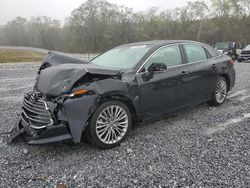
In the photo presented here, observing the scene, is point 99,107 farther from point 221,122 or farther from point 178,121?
point 221,122

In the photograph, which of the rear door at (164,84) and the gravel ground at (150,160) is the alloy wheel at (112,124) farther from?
the rear door at (164,84)

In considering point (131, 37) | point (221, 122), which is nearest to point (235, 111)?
point (221, 122)

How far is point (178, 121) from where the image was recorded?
13.6ft

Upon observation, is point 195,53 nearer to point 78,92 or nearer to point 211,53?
point 211,53

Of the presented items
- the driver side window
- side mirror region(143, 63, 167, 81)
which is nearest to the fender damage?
side mirror region(143, 63, 167, 81)

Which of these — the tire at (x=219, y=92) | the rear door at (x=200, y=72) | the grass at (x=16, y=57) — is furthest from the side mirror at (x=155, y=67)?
the grass at (x=16, y=57)

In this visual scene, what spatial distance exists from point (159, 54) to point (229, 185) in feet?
7.44

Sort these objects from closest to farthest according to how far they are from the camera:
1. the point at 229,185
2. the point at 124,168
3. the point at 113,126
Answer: the point at 229,185, the point at 124,168, the point at 113,126

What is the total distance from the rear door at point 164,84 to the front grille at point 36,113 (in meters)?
1.41

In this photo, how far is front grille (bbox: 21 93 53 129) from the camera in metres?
2.82

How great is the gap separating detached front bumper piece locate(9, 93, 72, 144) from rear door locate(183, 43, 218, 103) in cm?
256

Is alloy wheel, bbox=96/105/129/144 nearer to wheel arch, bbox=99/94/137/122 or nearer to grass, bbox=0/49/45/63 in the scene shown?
wheel arch, bbox=99/94/137/122

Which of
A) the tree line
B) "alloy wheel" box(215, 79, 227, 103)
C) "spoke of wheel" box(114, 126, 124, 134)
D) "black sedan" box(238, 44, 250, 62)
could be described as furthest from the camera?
the tree line

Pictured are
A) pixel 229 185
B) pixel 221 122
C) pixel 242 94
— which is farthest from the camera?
pixel 242 94
